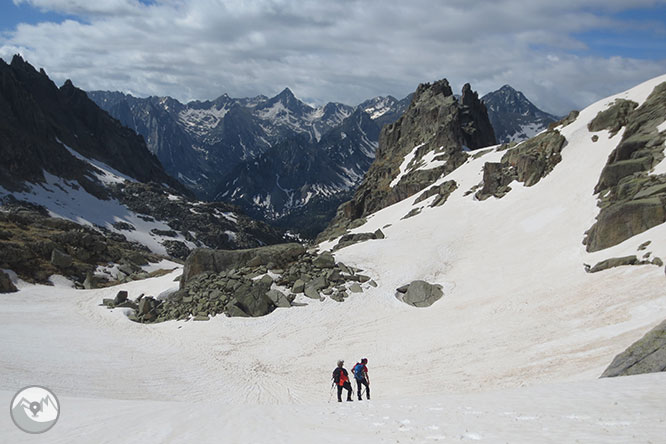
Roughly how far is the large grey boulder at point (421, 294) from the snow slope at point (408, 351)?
2.67 ft

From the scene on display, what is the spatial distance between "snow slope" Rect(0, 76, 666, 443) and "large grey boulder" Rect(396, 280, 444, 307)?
2.67 feet

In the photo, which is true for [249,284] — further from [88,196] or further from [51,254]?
[88,196]

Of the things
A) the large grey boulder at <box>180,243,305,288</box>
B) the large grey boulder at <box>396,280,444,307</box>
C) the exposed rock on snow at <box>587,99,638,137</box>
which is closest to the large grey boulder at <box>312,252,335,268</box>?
the large grey boulder at <box>180,243,305,288</box>

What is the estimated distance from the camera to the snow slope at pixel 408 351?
13.1m

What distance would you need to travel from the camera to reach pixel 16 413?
1538 cm

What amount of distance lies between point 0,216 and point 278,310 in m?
61.9

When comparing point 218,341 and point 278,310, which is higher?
point 278,310

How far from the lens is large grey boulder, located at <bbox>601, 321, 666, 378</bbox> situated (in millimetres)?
15305

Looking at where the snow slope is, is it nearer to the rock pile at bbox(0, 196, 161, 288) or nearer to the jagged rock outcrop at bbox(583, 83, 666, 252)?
the jagged rock outcrop at bbox(583, 83, 666, 252)

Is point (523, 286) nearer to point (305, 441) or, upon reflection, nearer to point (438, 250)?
point (438, 250)

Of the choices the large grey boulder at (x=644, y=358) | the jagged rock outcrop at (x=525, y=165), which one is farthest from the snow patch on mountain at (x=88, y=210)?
the large grey boulder at (x=644, y=358)

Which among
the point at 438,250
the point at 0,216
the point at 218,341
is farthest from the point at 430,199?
the point at 0,216

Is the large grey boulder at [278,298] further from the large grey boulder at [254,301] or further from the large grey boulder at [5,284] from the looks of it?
the large grey boulder at [5,284]

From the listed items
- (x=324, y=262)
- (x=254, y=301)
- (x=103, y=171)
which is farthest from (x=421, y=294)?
(x=103, y=171)
